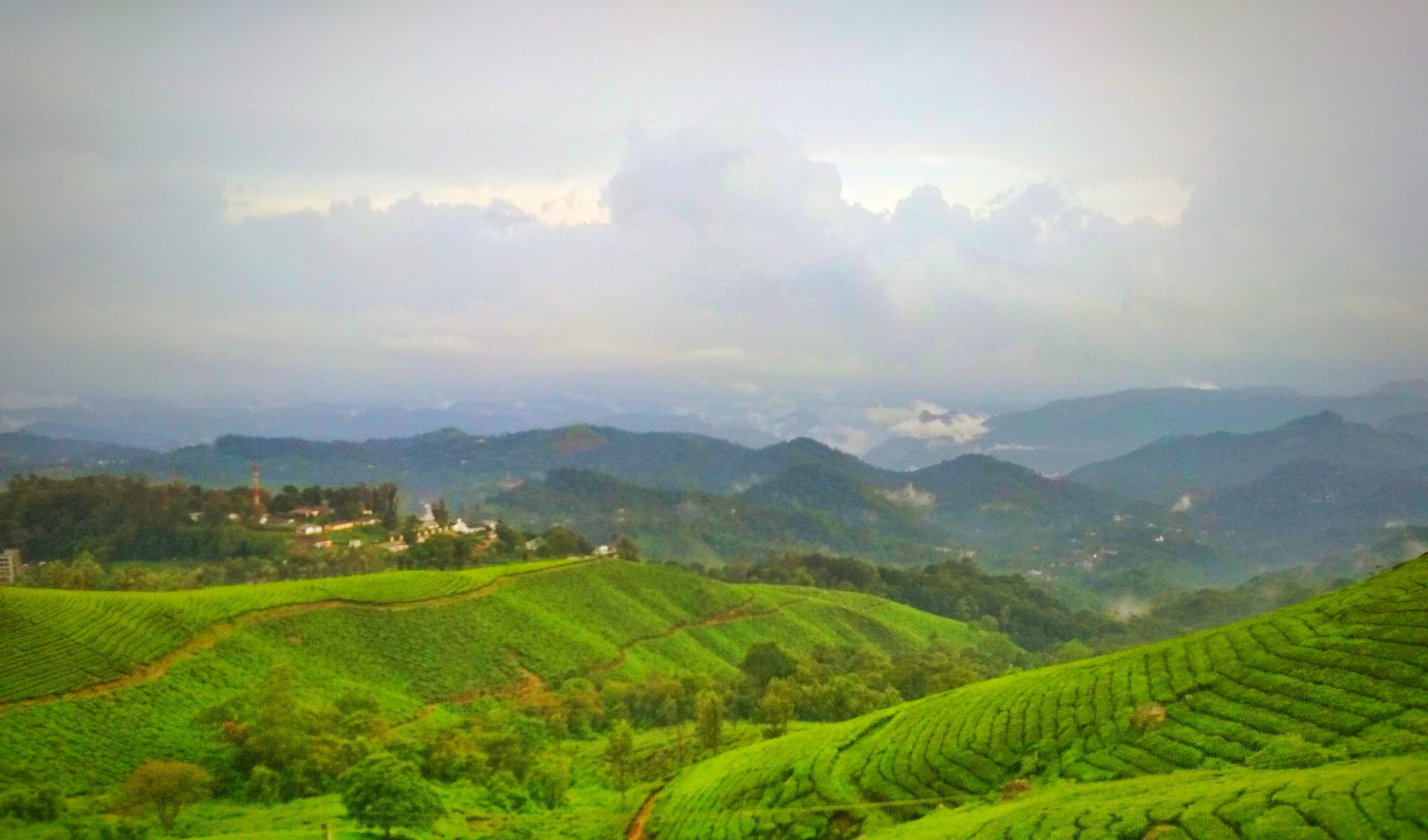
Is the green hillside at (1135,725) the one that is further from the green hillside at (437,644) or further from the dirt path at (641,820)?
the green hillside at (437,644)

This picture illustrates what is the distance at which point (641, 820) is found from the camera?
46.1m

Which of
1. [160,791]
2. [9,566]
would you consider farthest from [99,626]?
[9,566]

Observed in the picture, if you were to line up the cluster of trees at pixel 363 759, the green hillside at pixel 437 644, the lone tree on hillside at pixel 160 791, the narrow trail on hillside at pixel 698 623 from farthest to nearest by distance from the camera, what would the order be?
the narrow trail on hillside at pixel 698 623, the green hillside at pixel 437 644, the cluster of trees at pixel 363 759, the lone tree on hillside at pixel 160 791

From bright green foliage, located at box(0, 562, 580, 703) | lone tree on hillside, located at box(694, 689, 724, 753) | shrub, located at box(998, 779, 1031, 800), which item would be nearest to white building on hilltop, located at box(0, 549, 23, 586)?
bright green foliage, located at box(0, 562, 580, 703)

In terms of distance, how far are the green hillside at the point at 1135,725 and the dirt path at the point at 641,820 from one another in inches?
38.8

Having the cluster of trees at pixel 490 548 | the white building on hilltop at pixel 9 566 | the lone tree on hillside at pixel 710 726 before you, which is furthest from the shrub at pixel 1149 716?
the white building on hilltop at pixel 9 566

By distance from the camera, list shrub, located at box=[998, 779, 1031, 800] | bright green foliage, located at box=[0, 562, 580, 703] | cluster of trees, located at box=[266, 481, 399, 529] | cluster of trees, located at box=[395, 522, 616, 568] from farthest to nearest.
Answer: cluster of trees, located at box=[266, 481, 399, 529] → cluster of trees, located at box=[395, 522, 616, 568] → bright green foliage, located at box=[0, 562, 580, 703] → shrub, located at box=[998, 779, 1031, 800]

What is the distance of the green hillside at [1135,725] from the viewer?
27.3 m

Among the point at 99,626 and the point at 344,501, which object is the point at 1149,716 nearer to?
the point at 99,626

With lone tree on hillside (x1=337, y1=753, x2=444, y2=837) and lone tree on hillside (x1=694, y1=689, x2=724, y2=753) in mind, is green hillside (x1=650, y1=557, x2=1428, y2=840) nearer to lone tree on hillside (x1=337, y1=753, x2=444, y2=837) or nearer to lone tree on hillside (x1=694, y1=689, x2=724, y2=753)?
lone tree on hillside (x1=337, y1=753, x2=444, y2=837)

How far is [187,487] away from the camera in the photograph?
17662cm

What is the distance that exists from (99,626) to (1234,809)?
71.3 meters

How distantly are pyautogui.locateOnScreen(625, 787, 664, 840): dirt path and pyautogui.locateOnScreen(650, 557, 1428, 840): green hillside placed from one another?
38.8 inches

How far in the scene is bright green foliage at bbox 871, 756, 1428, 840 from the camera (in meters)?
17.1
